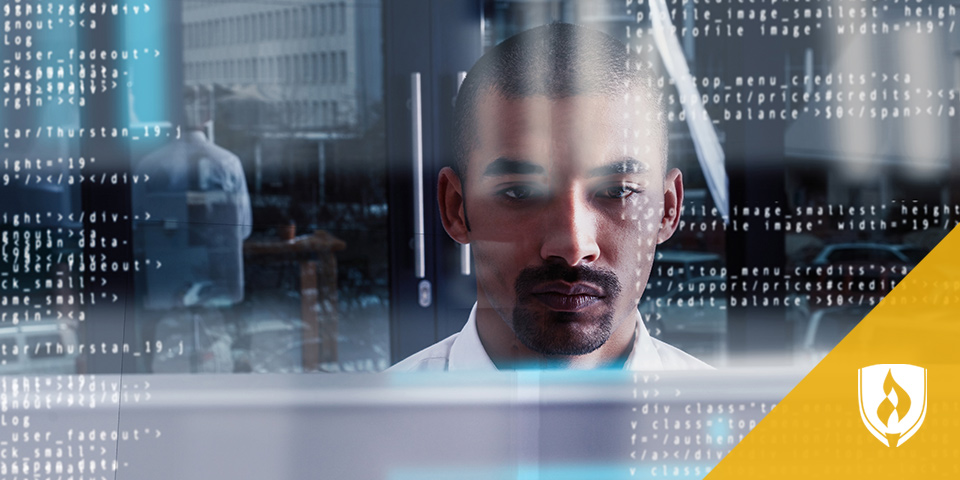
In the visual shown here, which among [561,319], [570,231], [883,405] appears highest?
[570,231]

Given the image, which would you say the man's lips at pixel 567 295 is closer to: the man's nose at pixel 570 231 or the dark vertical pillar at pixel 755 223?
the man's nose at pixel 570 231

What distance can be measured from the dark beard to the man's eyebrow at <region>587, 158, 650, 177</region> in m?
0.22

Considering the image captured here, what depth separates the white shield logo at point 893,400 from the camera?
5.78 ft

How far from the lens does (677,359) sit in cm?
179

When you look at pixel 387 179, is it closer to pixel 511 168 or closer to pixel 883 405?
pixel 511 168

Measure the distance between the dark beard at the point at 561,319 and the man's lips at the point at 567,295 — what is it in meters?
0.01

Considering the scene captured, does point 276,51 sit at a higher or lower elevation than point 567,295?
higher

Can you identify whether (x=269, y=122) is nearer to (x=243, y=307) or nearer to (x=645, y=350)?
(x=243, y=307)

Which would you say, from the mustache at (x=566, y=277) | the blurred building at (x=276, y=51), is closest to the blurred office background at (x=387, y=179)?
the blurred building at (x=276, y=51)

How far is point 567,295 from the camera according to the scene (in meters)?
1.71

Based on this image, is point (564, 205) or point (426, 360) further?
point (426, 360)

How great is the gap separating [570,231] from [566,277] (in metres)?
0.11

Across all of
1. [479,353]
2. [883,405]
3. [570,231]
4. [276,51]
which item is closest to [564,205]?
[570,231]

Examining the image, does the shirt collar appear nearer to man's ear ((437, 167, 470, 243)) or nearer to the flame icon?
man's ear ((437, 167, 470, 243))
